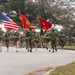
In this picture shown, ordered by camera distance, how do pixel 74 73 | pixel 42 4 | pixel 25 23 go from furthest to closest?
pixel 42 4 → pixel 25 23 → pixel 74 73

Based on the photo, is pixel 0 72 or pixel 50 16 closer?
pixel 0 72

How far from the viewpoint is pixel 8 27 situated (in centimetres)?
2683

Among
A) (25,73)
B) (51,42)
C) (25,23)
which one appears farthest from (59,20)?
(25,73)

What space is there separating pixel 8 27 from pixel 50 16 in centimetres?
4011

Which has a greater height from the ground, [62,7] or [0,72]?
[62,7]

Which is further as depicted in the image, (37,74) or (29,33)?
(29,33)

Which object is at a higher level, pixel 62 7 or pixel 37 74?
pixel 62 7

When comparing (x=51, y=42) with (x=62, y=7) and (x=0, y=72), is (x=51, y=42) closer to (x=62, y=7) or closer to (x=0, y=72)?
(x=0, y=72)

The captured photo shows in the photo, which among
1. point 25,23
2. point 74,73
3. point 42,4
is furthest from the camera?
point 42,4

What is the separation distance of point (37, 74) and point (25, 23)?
2170cm

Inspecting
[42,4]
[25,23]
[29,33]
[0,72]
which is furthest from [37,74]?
[42,4]

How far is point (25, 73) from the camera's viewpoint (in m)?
12.8

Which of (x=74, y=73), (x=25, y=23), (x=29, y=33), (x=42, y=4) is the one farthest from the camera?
(x=42, y=4)

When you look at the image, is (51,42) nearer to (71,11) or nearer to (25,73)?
(25,73)
